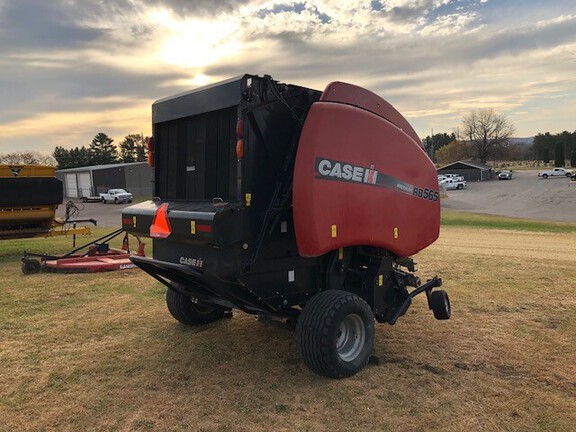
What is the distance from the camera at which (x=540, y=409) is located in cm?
375

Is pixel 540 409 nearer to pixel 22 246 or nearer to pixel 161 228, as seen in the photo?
pixel 161 228

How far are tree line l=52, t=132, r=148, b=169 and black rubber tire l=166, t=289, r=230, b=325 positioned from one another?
Answer: 7791cm

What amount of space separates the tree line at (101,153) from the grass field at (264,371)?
77.6 m

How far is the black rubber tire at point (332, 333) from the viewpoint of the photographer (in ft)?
13.6

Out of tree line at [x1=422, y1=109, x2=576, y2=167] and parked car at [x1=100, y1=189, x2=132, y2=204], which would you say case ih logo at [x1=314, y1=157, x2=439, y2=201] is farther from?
tree line at [x1=422, y1=109, x2=576, y2=167]

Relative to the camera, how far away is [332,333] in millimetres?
4160

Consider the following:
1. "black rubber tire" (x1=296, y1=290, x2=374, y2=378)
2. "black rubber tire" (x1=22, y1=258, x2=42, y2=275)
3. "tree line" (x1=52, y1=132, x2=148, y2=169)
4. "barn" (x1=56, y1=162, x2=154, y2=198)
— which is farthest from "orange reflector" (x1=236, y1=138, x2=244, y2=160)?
"tree line" (x1=52, y1=132, x2=148, y2=169)

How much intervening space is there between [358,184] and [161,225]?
6.11 ft

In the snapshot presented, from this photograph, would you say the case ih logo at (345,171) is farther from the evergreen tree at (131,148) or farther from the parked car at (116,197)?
the evergreen tree at (131,148)

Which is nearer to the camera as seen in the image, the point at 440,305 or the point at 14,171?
the point at 440,305

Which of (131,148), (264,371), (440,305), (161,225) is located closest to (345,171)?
(161,225)

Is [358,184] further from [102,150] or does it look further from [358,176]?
[102,150]

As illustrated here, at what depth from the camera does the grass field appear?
3.65 m

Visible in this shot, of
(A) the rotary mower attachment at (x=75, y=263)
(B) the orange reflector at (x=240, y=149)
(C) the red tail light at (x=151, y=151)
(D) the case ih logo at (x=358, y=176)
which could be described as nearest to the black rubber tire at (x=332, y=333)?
(D) the case ih logo at (x=358, y=176)
